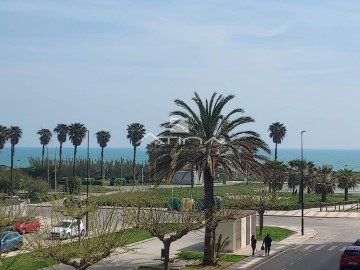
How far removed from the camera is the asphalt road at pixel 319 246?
35844 mm

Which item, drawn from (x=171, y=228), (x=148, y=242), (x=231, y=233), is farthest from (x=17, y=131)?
(x=171, y=228)

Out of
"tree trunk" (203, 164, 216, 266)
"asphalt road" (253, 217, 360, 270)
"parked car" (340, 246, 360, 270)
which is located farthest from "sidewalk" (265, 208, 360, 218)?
"parked car" (340, 246, 360, 270)

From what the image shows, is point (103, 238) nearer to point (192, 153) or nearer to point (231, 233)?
point (192, 153)

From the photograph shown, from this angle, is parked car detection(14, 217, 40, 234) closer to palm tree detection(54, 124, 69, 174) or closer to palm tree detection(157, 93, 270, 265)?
palm tree detection(157, 93, 270, 265)

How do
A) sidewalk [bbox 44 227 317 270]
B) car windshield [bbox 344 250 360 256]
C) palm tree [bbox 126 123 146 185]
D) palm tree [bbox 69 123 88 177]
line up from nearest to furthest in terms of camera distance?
car windshield [bbox 344 250 360 256], sidewalk [bbox 44 227 317 270], palm tree [bbox 69 123 88 177], palm tree [bbox 126 123 146 185]

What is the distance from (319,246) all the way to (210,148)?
1589 cm

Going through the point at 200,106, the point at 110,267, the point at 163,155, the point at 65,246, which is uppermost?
the point at 200,106

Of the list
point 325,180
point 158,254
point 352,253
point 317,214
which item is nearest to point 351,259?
point 352,253

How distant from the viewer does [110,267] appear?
3306 cm

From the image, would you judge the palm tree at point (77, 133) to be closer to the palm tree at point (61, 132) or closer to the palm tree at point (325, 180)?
the palm tree at point (61, 132)

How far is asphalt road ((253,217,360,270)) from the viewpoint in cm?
3584

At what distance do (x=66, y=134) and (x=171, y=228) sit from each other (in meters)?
74.6

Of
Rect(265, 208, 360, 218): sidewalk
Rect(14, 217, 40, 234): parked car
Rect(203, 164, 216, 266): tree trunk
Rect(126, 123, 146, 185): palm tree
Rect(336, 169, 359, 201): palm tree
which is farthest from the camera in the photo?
Rect(126, 123, 146, 185): palm tree

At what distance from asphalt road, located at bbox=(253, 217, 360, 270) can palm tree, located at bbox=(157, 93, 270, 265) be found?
483 cm
